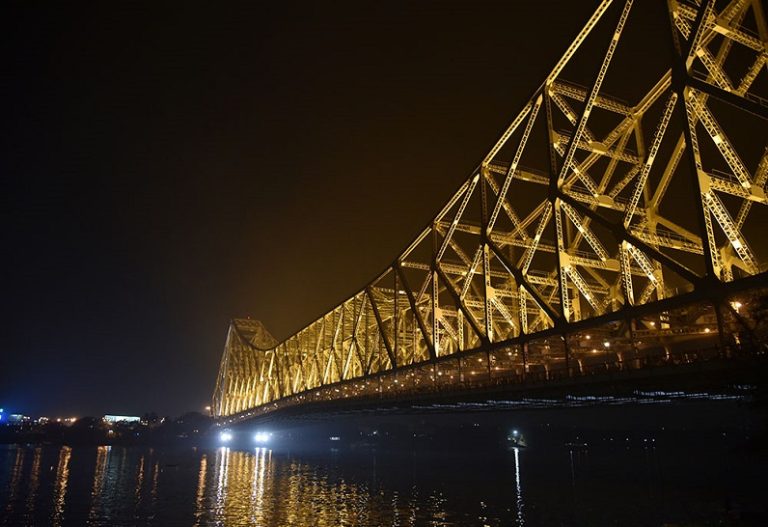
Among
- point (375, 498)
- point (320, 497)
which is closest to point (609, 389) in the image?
point (375, 498)

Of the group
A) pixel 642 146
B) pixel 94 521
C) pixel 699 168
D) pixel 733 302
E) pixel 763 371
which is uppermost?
pixel 642 146

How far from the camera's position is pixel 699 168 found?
24797 millimetres

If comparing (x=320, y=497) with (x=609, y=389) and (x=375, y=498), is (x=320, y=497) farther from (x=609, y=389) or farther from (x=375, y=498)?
(x=609, y=389)

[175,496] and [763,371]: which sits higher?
[763,371]

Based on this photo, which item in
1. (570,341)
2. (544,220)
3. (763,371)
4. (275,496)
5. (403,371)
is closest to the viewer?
(763,371)

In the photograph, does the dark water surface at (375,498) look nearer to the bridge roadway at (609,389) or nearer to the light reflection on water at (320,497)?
the light reflection on water at (320,497)

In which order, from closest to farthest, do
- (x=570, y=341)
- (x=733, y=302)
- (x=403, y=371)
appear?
(x=733, y=302) < (x=570, y=341) < (x=403, y=371)

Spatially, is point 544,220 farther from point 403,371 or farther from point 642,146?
point 403,371

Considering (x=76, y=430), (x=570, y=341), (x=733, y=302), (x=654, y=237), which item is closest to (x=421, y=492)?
(x=570, y=341)

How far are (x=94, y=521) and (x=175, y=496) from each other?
1329 centimetres

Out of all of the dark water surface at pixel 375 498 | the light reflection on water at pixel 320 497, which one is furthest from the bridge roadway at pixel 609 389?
the light reflection on water at pixel 320 497

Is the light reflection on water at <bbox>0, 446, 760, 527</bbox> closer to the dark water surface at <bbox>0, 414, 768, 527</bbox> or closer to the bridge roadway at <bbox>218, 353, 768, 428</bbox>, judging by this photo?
the dark water surface at <bbox>0, 414, 768, 527</bbox>

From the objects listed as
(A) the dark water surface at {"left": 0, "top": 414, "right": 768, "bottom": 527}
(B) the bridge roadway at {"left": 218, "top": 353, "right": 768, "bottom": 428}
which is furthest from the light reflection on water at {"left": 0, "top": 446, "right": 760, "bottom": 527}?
Answer: (B) the bridge roadway at {"left": 218, "top": 353, "right": 768, "bottom": 428}

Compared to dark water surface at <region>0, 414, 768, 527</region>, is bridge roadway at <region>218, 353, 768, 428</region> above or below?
above
